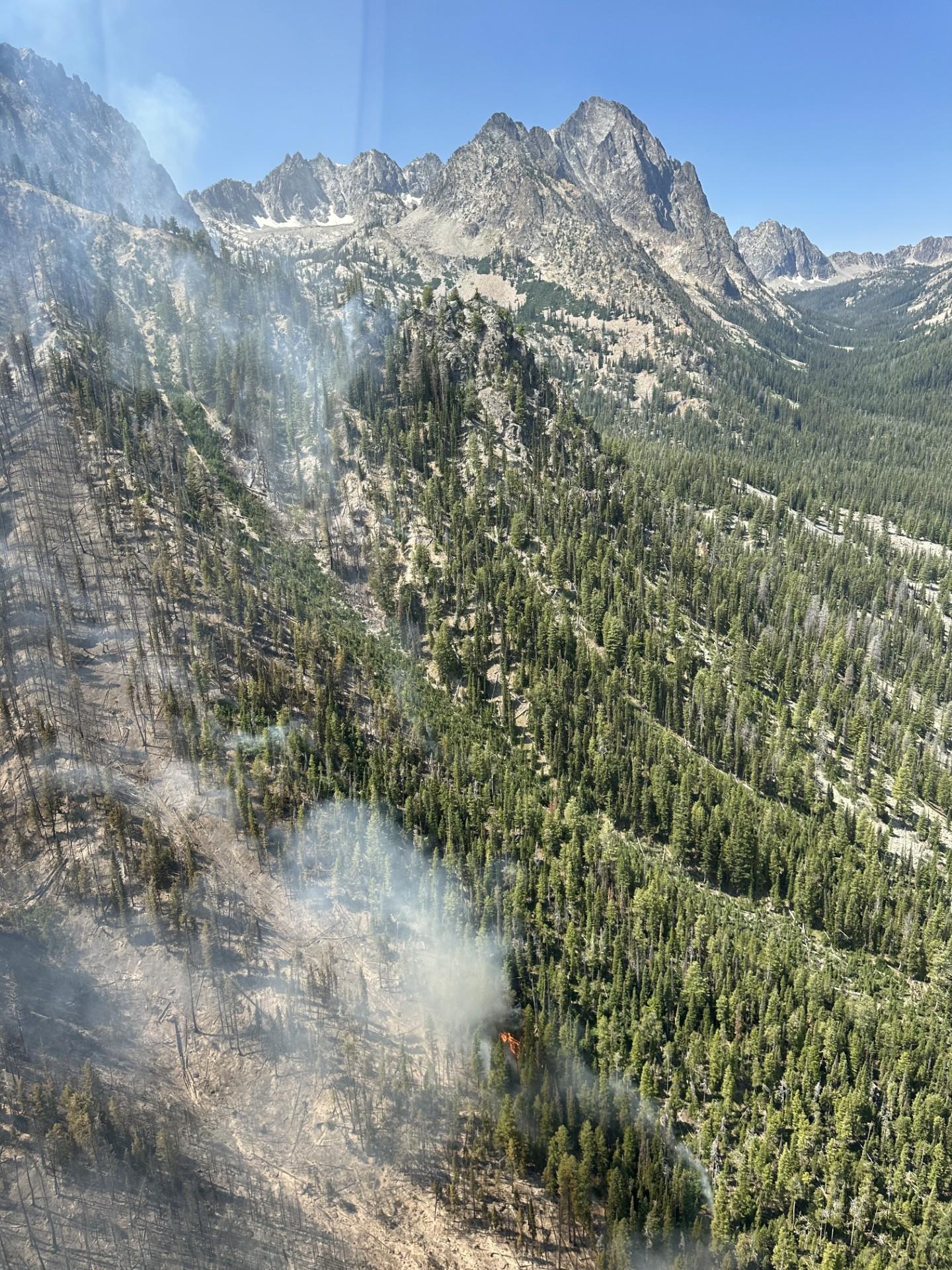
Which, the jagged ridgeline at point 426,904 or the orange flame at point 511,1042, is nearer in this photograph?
the jagged ridgeline at point 426,904

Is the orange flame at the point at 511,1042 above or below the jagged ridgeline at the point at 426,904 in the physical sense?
below

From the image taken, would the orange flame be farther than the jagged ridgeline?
Yes

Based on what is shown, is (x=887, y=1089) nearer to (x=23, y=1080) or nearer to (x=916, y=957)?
(x=916, y=957)

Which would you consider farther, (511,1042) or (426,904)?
(426,904)

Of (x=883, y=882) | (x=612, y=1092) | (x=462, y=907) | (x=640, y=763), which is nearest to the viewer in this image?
(x=612, y=1092)

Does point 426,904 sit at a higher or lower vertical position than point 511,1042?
higher

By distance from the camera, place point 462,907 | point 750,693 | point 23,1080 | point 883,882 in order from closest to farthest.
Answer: point 23,1080, point 462,907, point 883,882, point 750,693

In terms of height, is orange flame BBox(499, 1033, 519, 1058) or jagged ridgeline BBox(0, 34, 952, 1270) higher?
jagged ridgeline BBox(0, 34, 952, 1270)

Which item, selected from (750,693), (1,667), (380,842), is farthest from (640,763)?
(1,667)
